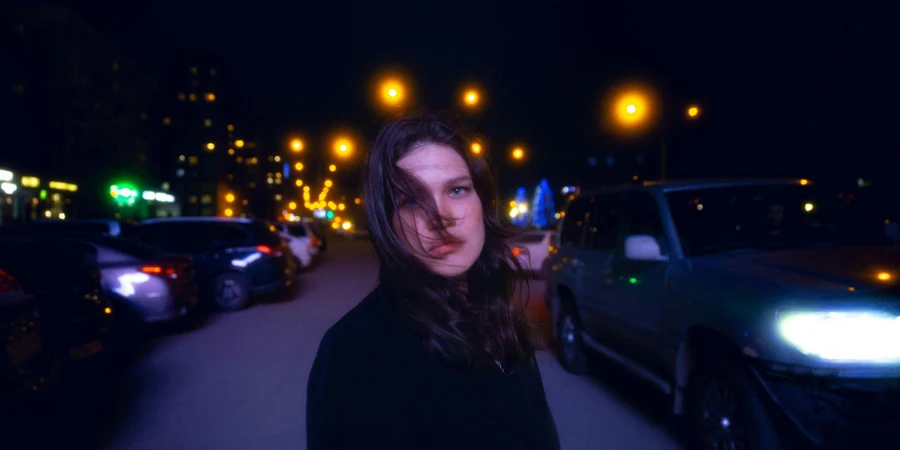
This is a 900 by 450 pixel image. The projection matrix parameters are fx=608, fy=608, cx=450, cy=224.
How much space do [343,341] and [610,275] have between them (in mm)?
5265

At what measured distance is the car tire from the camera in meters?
3.72

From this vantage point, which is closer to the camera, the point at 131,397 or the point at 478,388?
the point at 478,388

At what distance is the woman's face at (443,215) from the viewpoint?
1.48 m

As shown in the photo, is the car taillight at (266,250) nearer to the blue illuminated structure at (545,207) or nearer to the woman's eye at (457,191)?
the woman's eye at (457,191)

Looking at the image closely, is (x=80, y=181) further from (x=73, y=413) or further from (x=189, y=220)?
(x=73, y=413)

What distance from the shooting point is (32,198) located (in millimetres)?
34531

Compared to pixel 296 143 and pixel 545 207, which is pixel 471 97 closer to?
pixel 296 143

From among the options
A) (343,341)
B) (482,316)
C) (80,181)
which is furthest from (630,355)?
(80,181)

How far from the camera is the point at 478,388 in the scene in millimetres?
1423

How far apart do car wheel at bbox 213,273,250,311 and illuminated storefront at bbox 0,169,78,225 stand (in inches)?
770

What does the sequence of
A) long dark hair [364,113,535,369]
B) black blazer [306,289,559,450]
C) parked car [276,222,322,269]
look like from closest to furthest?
1. black blazer [306,289,559,450]
2. long dark hair [364,113,535,369]
3. parked car [276,222,322,269]

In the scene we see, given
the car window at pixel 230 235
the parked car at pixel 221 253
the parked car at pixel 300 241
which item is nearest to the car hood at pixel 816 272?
the parked car at pixel 221 253

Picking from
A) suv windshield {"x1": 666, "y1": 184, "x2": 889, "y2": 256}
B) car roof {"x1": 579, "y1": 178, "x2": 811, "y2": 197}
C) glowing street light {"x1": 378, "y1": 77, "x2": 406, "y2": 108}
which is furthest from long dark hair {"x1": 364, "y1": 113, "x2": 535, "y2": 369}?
glowing street light {"x1": 378, "y1": 77, "x2": 406, "y2": 108}

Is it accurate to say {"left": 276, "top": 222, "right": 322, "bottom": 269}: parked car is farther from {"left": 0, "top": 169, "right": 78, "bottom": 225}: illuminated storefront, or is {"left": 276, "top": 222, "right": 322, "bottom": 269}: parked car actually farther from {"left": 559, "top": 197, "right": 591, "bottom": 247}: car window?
{"left": 559, "top": 197, "right": 591, "bottom": 247}: car window
